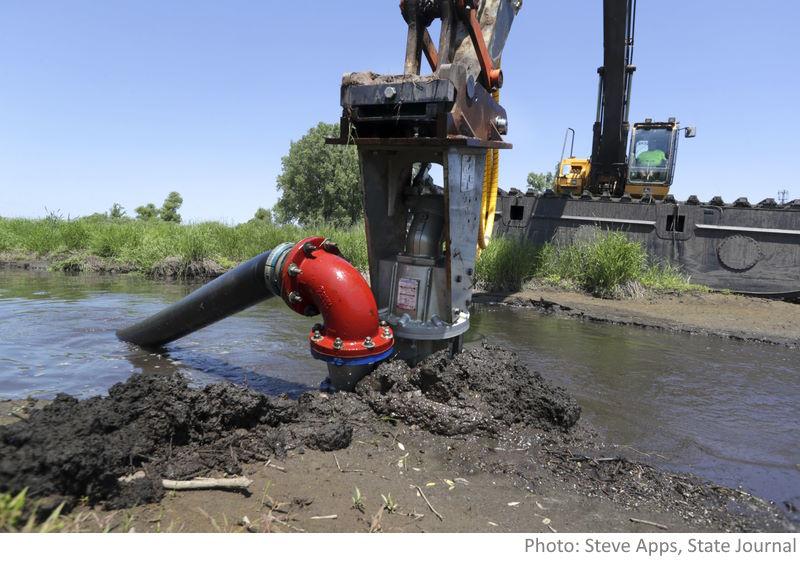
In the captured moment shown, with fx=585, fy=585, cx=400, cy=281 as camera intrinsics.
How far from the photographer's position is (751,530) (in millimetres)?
2646

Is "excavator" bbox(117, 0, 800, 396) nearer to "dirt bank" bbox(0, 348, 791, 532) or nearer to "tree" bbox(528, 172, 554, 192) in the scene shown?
"dirt bank" bbox(0, 348, 791, 532)

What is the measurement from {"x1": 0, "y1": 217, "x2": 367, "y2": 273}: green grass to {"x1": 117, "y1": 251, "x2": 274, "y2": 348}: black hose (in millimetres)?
6729

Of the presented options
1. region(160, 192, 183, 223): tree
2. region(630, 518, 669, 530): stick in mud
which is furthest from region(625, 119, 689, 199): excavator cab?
region(160, 192, 183, 223): tree

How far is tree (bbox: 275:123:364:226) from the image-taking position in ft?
99.3

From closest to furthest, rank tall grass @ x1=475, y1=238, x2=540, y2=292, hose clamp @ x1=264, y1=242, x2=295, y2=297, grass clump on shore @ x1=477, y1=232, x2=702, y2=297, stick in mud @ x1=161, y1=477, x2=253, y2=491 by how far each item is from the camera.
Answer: stick in mud @ x1=161, y1=477, x2=253, y2=491 → hose clamp @ x1=264, y1=242, x2=295, y2=297 → grass clump on shore @ x1=477, y1=232, x2=702, y2=297 → tall grass @ x1=475, y1=238, x2=540, y2=292

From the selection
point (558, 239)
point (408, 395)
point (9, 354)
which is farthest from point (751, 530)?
point (558, 239)

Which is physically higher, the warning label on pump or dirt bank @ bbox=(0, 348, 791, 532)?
the warning label on pump

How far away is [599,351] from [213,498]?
17.1 ft

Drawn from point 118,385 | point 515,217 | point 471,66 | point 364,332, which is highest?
point 471,66

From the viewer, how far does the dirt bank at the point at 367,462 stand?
7.45 ft

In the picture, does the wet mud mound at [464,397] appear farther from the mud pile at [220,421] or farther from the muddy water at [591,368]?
the muddy water at [591,368]

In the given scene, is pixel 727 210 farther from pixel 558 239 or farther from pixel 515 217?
pixel 515 217

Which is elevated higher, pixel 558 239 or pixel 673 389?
pixel 558 239

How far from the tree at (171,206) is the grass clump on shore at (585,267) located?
24.7 m
